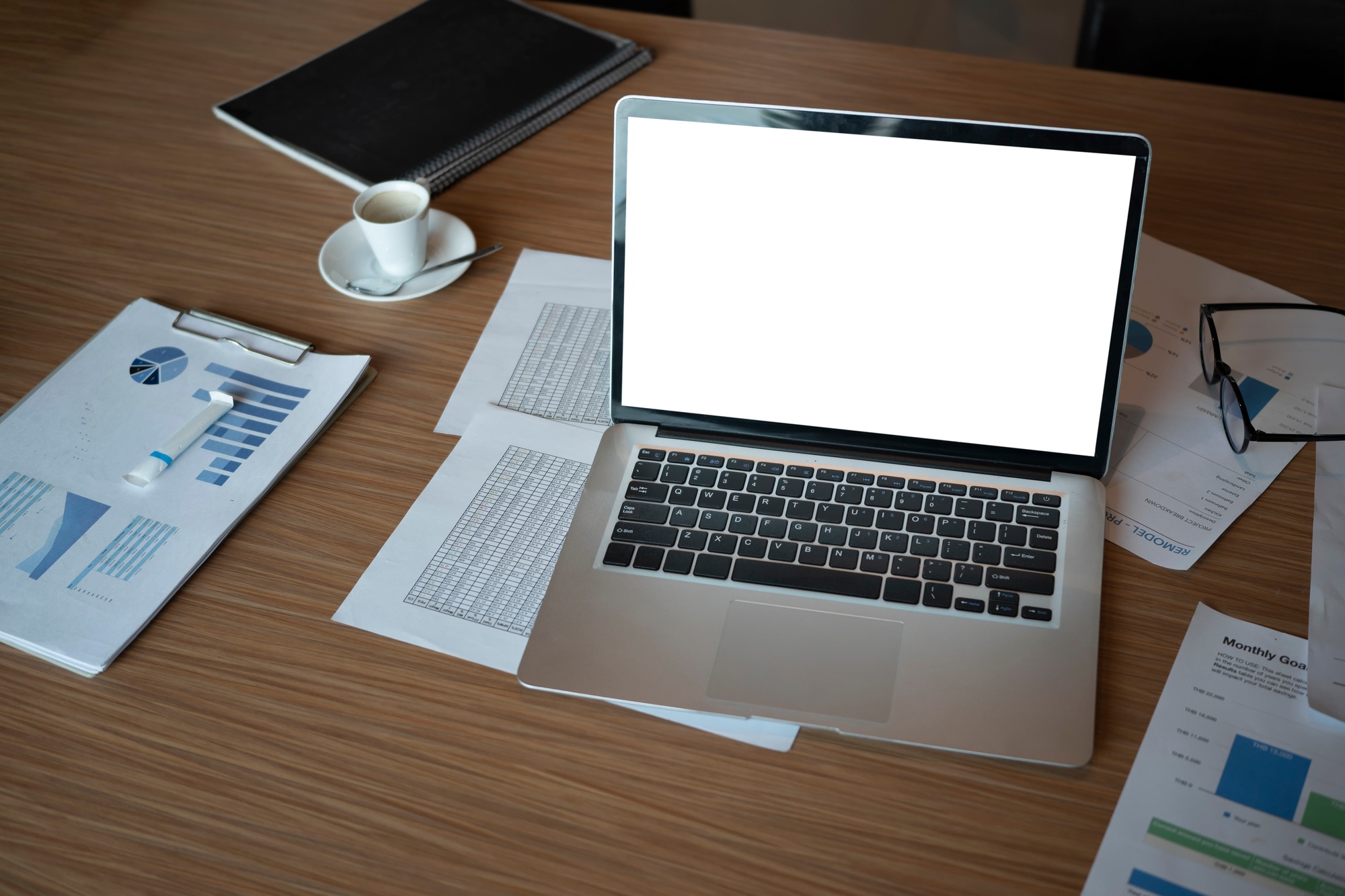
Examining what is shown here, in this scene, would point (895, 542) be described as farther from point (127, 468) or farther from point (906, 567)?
point (127, 468)

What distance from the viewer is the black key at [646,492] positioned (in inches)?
30.1

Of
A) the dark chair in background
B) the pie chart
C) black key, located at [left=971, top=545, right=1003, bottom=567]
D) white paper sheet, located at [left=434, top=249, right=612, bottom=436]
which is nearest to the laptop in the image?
black key, located at [left=971, top=545, right=1003, bottom=567]

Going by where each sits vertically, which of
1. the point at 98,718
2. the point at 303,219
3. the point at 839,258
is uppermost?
the point at 839,258

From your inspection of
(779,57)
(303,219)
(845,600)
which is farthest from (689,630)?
(779,57)

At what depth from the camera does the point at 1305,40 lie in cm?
129

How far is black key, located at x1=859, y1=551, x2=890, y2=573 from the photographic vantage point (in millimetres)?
717

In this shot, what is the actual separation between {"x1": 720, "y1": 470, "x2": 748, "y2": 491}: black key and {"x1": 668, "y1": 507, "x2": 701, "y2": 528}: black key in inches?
1.3

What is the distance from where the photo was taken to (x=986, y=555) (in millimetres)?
717

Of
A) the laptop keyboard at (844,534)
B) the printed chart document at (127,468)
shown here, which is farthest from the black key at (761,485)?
the printed chart document at (127,468)

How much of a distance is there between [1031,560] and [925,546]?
0.26 feet

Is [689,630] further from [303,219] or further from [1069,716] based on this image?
[303,219]

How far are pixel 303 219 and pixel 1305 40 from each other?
4.42ft

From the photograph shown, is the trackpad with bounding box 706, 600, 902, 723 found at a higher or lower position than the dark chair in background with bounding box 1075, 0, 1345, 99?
lower

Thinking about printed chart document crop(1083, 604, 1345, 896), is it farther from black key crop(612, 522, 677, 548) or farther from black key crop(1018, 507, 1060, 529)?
black key crop(612, 522, 677, 548)
